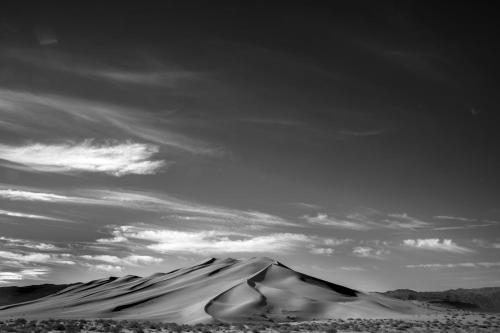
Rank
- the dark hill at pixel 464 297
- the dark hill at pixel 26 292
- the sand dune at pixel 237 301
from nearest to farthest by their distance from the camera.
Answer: the sand dune at pixel 237 301
the dark hill at pixel 464 297
the dark hill at pixel 26 292

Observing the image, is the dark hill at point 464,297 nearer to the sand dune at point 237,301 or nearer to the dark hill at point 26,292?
the sand dune at point 237,301

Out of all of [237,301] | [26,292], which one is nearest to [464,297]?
[237,301]

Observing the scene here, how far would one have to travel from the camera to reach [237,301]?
178ft

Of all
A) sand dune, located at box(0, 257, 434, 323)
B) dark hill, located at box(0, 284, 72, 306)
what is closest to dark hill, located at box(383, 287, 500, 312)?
sand dune, located at box(0, 257, 434, 323)

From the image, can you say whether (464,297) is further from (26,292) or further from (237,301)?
(26,292)

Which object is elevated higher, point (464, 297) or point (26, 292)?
point (464, 297)

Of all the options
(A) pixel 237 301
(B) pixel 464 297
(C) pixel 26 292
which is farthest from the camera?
(C) pixel 26 292

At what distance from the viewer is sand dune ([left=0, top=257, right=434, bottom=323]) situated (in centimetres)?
4784

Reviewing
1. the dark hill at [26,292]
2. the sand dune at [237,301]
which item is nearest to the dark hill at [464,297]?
the sand dune at [237,301]

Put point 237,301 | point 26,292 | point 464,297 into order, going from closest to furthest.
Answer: point 237,301, point 464,297, point 26,292

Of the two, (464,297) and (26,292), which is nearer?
(464,297)

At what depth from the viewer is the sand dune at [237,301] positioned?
157ft

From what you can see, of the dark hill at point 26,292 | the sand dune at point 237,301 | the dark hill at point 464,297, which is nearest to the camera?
the sand dune at point 237,301

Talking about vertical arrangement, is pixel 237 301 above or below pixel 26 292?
above
